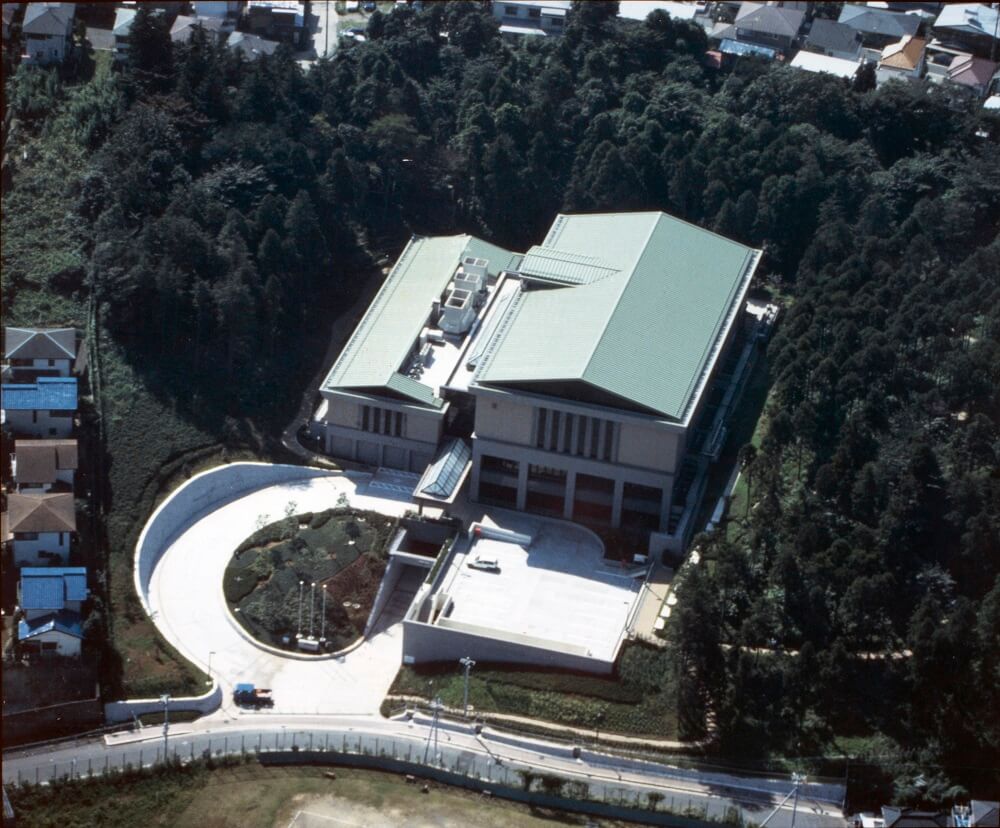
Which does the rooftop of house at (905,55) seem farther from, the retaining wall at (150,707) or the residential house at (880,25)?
the retaining wall at (150,707)

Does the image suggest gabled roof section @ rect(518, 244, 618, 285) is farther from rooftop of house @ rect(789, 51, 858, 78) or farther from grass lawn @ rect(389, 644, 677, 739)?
rooftop of house @ rect(789, 51, 858, 78)

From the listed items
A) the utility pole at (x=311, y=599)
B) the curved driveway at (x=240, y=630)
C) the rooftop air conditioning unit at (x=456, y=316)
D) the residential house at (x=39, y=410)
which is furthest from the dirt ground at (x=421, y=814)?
the rooftop air conditioning unit at (x=456, y=316)

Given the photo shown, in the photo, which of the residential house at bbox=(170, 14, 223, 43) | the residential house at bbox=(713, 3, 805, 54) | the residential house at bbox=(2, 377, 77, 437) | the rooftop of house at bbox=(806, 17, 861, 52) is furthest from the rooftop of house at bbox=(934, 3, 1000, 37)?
the residential house at bbox=(2, 377, 77, 437)

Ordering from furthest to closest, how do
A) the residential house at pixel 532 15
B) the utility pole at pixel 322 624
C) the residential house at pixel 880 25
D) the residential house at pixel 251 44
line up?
1. the residential house at pixel 532 15
2. the residential house at pixel 880 25
3. the residential house at pixel 251 44
4. the utility pole at pixel 322 624

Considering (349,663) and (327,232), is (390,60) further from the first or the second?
(349,663)

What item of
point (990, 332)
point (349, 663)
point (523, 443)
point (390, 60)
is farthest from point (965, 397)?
point (390, 60)

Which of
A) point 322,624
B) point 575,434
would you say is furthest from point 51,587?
point 575,434
